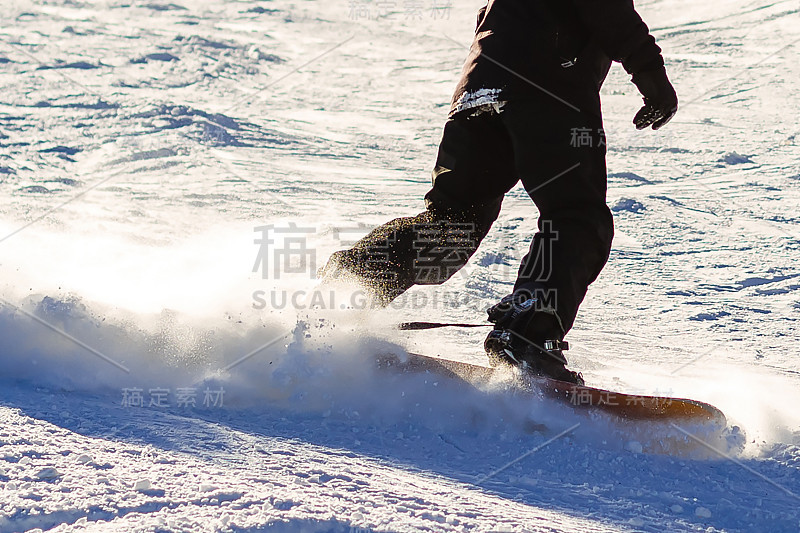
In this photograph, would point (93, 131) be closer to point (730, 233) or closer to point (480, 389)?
point (730, 233)

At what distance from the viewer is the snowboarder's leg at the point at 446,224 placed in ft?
8.02

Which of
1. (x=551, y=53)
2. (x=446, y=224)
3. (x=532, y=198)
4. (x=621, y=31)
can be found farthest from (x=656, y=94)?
(x=446, y=224)

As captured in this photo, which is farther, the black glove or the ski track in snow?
the black glove

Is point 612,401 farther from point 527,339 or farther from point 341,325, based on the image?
point 341,325

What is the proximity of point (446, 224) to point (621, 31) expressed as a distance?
0.70 meters

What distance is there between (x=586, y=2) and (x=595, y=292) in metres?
1.81

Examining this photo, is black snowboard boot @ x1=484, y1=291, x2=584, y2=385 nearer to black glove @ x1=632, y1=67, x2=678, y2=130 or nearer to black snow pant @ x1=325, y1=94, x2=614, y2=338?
black snow pant @ x1=325, y1=94, x2=614, y2=338

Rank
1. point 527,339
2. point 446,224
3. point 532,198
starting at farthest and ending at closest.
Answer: point 446,224 → point 532,198 → point 527,339

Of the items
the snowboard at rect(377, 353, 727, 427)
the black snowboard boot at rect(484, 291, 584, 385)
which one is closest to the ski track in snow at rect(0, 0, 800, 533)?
the snowboard at rect(377, 353, 727, 427)

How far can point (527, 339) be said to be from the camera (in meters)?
2.22

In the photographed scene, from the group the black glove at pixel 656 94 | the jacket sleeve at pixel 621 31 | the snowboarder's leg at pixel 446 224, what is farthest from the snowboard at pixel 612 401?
the jacket sleeve at pixel 621 31

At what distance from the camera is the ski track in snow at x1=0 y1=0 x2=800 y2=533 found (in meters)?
1.66

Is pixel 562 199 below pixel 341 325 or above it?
above

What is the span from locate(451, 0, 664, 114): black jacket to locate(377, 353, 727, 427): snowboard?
755 mm
